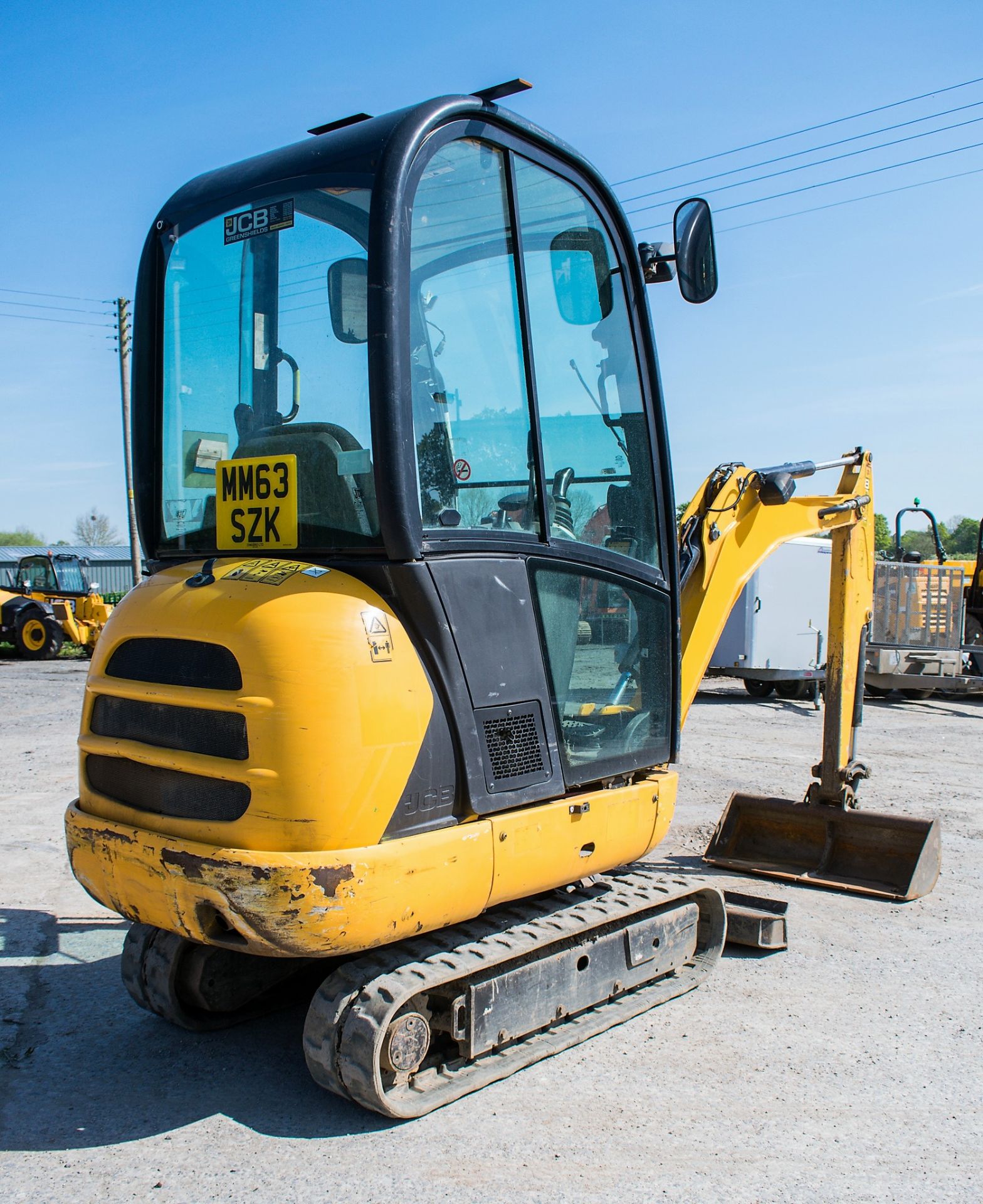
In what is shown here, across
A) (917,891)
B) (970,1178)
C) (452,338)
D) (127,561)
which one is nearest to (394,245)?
(452,338)

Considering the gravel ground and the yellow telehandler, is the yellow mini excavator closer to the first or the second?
the gravel ground

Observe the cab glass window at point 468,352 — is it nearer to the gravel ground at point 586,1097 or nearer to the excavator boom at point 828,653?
the excavator boom at point 828,653

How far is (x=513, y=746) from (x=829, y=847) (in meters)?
3.40

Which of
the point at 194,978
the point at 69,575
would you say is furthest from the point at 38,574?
the point at 194,978

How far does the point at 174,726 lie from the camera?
3355 mm

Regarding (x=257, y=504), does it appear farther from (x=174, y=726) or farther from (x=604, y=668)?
(x=604, y=668)

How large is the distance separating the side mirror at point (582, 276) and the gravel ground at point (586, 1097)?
2.73 meters

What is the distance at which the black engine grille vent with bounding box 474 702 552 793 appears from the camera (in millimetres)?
3516

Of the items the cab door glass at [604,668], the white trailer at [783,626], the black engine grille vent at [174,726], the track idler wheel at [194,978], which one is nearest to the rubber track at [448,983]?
the cab door glass at [604,668]

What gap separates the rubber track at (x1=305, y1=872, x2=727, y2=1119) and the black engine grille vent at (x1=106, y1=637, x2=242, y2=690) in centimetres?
106

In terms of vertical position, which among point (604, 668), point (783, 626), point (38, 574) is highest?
point (38, 574)

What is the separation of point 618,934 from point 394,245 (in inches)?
105

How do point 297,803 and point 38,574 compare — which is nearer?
point 297,803

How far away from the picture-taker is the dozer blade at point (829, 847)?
19.5ft
